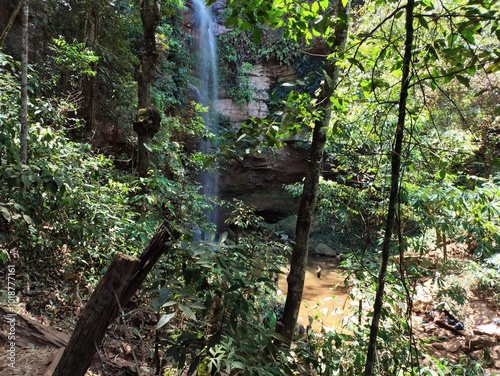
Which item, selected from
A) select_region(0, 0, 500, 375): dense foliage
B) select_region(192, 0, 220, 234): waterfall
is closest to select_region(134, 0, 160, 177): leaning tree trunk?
select_region(0, 0, 500, 375): dense foliage

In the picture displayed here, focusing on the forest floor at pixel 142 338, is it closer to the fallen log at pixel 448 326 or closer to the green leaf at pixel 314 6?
the fallen log at pixel 448 326

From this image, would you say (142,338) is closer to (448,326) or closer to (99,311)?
(99,311)

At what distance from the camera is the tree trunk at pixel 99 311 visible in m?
1.26

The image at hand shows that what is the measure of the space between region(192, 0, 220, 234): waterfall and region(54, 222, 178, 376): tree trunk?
411 inches

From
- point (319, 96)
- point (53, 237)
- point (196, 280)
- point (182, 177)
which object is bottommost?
point (53, 237)

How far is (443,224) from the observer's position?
2520 millimetres

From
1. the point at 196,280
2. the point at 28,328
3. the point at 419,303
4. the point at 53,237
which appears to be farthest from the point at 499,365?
the point at 53,237

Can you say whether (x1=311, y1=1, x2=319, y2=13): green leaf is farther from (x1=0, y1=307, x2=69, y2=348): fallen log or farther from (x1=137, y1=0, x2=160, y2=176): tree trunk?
(x1=137, y1=0, x2=160, y2=176): tree trunk

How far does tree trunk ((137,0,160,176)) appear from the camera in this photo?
3843 millimetres

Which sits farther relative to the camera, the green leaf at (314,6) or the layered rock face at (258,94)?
the layered rock face at (258,94)

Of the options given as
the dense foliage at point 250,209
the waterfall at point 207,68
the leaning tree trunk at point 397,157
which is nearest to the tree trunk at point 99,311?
the dense foliage at point 250,209

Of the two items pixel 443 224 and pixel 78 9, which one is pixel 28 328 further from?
pixel 78 9

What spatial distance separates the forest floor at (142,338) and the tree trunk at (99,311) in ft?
0.44

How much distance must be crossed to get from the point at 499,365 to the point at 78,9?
341 inches
